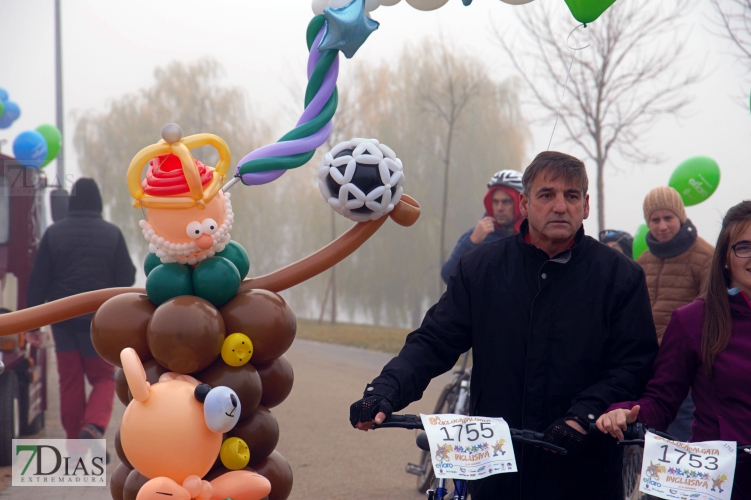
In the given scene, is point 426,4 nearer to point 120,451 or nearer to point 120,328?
point 120,328

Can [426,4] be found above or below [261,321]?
above

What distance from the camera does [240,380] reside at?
130 inches

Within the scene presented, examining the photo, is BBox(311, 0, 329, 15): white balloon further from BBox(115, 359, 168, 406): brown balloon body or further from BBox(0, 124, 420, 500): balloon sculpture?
BBox(115, 359, 168, 406): brown balloon body

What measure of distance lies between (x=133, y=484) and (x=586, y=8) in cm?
308

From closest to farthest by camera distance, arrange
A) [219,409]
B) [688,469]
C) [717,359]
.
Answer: [688,469]
[717,359]
[219,409]

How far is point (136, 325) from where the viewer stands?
3318mm

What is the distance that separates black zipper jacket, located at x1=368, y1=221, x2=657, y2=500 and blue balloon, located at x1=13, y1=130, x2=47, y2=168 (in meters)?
6.81

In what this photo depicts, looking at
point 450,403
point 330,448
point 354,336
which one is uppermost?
point 450,403

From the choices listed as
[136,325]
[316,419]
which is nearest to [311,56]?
[136,325]

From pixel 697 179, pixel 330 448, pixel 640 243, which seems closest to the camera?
pixel 640 243

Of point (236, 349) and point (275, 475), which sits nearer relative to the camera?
point (236, 349)

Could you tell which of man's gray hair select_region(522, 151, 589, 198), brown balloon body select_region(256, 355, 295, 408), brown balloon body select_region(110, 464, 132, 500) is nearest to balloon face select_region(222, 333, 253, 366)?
brown balloon body select_region(256, 355, 295, 408)

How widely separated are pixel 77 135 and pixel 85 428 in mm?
18649

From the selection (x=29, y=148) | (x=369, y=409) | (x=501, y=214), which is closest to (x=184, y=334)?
(x=369, y=409)
